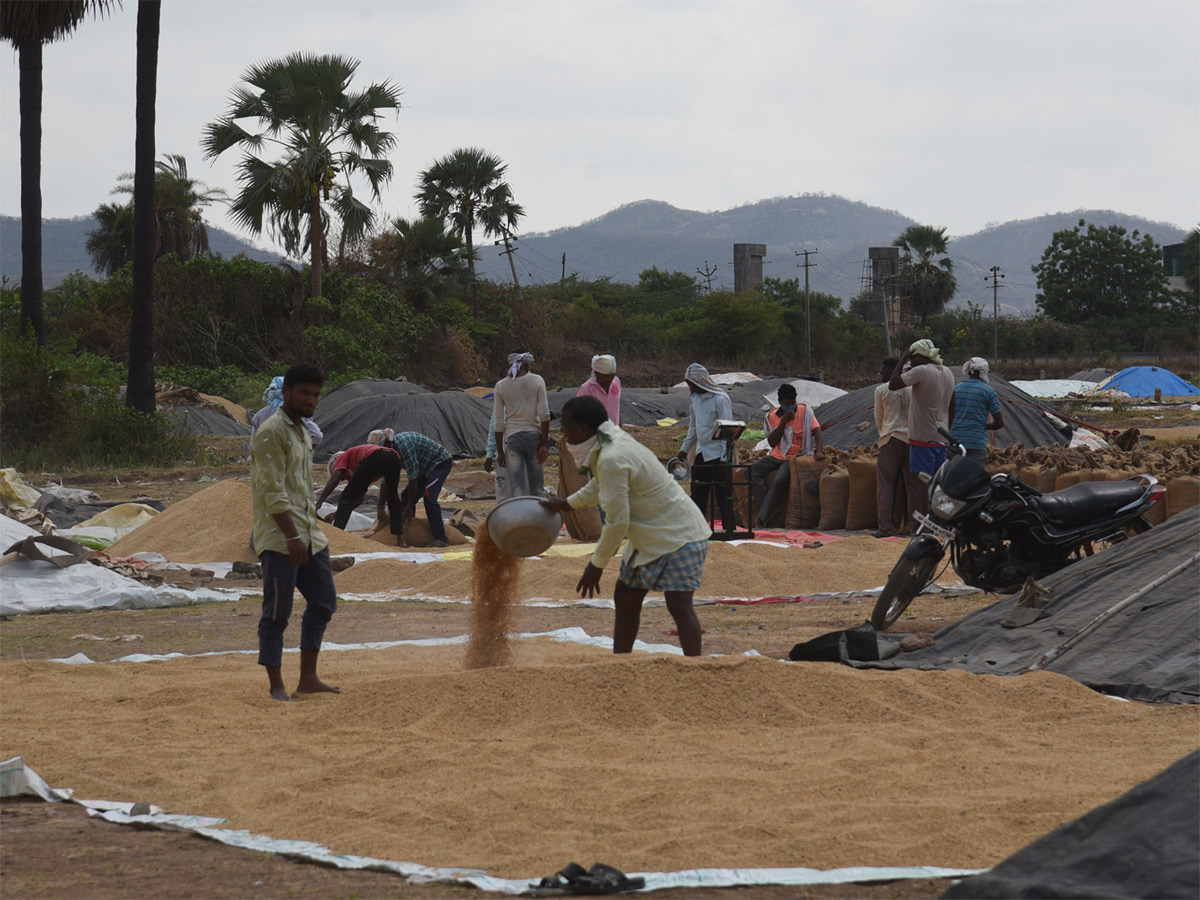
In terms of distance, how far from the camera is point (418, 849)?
3357mm

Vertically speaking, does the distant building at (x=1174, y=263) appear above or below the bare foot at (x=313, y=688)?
above

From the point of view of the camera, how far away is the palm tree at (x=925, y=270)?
64.1m

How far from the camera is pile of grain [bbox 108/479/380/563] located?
1045 cm

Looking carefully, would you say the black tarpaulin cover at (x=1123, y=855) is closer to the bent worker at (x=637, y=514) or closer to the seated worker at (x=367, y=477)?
the bent worker at (x=637, y=514)

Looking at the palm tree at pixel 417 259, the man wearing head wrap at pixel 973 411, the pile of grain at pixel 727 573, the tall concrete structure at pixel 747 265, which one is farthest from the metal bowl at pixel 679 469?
Result: the tall concrete structure at pixel 747 265

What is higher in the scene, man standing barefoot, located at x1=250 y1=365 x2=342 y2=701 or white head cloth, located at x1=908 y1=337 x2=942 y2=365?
white head cloth, located at x1=908 y1=337 x2=942 y2=365

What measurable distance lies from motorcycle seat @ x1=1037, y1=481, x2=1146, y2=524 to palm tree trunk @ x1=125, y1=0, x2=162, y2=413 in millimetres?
15319

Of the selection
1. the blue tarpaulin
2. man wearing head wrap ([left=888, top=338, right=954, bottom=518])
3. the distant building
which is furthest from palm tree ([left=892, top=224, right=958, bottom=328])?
man wearing head wrap ([left=888, top=338, right=954, bottom=518])

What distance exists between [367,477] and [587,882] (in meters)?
8.00

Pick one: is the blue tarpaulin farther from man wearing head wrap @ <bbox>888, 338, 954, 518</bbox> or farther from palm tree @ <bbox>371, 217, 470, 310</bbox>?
man wearing head wrap @ <bbox>888, 338, 954, 518</bbox>

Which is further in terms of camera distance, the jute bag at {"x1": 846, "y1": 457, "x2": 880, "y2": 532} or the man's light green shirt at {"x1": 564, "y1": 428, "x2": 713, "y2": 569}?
the jute bag at {"x1": 846, "y1": 457, "x2": 880, "y2": 532}

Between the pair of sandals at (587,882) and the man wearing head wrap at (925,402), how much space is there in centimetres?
687

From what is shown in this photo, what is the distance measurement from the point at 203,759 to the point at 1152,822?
326 centimetres

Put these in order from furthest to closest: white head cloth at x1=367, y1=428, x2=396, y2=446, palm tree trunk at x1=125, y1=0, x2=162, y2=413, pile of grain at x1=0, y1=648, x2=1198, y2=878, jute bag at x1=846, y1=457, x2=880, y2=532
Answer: palm tree trunk at x1=125, y1=0, x2=162, y2=413 < jute bag at x1=846, y1=457, x2=880, y2=532 < white head cloth at x1=367, y1=428, x2=396, y2=446 < pile of grain at x1=0, y1=648, x2=1198, y2=878
